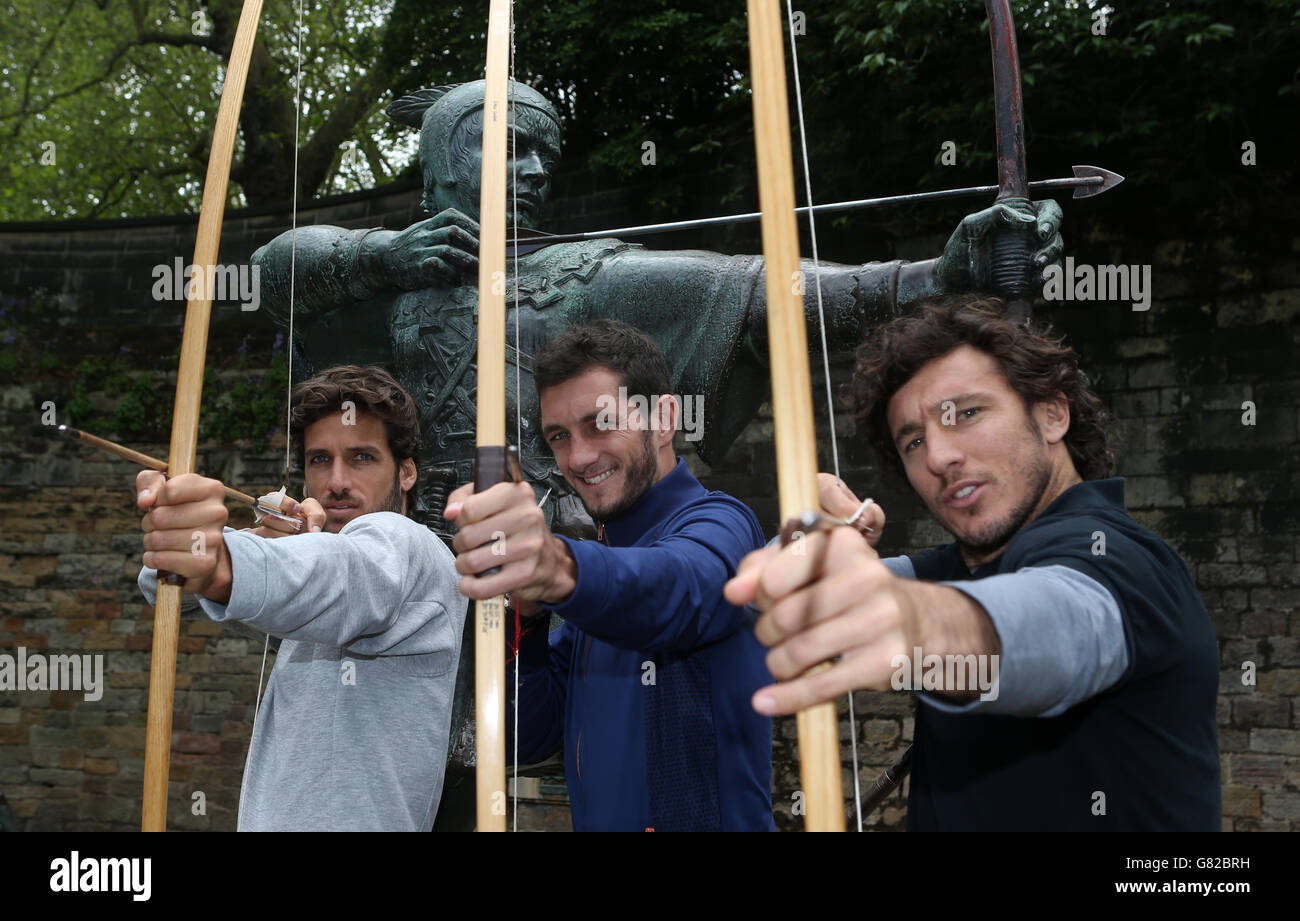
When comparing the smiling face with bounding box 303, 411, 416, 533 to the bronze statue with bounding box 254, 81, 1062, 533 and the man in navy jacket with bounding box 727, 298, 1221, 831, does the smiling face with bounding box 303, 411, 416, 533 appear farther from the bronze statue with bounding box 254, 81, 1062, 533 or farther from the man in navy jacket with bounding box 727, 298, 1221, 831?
the man in navy jacket with bounding box 727, 298, 1221, 831

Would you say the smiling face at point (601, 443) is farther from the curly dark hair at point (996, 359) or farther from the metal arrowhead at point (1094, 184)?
the metal arrowhead at point (1094, 184)

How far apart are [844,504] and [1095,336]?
426 cm

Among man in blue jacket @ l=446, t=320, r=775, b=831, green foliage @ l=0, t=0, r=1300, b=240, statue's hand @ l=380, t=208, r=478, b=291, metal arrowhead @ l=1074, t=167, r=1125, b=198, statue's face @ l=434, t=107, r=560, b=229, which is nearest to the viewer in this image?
man in blue jacket @ l=446, t=320, r=775, b=831

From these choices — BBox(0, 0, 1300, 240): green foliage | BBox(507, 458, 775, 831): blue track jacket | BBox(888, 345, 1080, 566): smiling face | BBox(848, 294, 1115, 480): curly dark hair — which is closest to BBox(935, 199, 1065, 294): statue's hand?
BBox(848, 294, 1115, 480): curly dark hair

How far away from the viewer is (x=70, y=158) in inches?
365

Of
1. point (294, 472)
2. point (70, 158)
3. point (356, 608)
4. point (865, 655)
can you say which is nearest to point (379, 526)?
Result: point (356, 608)

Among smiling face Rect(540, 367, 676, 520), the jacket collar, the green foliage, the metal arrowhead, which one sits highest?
the green foliage

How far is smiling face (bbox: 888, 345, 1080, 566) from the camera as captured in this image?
4.33 ft

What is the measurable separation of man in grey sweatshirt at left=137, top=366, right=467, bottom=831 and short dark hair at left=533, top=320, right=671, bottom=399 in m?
0.30

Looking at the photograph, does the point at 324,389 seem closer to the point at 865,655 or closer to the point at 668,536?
the point at 668,536

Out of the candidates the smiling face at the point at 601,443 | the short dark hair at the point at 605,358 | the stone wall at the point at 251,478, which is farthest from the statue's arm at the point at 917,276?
the stone wall at the point at 251,478

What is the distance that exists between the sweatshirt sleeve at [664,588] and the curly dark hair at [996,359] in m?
0.29

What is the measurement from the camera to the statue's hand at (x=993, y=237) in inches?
73.0

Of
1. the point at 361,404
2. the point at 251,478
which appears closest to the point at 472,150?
the point at 361,404
